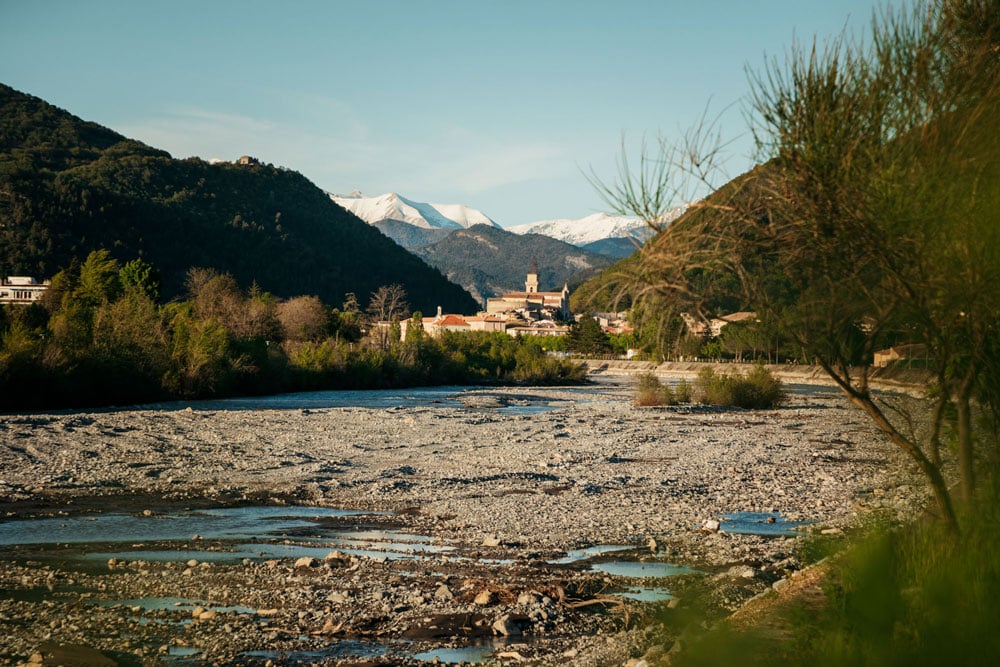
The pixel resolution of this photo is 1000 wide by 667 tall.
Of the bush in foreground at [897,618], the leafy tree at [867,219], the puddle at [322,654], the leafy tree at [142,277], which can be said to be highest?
the leafy tree at [142,277]

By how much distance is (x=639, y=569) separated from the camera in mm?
10125

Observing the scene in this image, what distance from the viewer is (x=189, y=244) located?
268 ft

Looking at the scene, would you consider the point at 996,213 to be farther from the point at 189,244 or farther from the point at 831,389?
the point at 189,244

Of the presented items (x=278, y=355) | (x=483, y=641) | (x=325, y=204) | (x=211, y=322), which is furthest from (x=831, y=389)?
(x=325, y=204)

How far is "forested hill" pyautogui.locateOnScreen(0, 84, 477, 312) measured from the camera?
66.9 metres

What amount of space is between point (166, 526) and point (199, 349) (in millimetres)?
27182

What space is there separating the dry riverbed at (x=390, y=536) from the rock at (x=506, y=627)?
23 mm

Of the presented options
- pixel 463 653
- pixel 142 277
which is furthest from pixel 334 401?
pixel 463 653

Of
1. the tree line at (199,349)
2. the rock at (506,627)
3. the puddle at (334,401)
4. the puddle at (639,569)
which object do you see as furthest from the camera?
the puddle at (334,401)

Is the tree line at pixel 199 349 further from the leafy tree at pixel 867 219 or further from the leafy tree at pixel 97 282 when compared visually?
the leafy tree at pixel 867 219

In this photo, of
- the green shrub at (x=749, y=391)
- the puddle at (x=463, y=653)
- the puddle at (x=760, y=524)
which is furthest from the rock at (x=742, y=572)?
the green shrub at (x=749, y=391)

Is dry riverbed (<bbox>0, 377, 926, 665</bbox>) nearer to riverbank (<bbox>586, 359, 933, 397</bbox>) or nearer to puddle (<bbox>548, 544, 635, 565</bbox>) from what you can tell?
puddle (<bbox>548, 544, 635, 565</bbox>)

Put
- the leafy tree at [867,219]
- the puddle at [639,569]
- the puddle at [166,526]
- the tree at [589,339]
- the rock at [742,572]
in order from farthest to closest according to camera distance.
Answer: the tree at [589,339] < the puddle at [166,526] < the puddle at [639,569] < the rock at [742,572] < the leafy tree at [867,219]

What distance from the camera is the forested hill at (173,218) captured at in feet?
219
